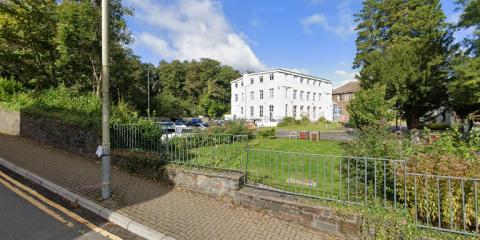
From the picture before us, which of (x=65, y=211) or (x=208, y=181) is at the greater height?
(x=208, y=181)

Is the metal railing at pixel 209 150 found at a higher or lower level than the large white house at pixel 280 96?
lower

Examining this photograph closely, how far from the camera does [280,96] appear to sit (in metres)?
45.4

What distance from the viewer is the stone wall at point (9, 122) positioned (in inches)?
506

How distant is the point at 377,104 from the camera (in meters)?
15.4

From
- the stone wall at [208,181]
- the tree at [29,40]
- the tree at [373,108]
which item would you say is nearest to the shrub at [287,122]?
the tree at [373,108]

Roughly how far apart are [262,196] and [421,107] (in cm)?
2906

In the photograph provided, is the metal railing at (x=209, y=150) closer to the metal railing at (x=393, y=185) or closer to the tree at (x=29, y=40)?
the metal railing at (x=393, y=185)

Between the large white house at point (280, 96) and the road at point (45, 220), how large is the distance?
120 feet

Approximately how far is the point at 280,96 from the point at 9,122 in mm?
38226

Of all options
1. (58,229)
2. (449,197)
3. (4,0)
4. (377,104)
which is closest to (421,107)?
(377,104)

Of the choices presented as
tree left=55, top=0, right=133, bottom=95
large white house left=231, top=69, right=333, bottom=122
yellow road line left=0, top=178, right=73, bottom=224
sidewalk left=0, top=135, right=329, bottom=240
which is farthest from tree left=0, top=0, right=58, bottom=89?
large white house left=231, top=69, right=333, bottom=122

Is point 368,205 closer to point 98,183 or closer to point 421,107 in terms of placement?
point 98,183

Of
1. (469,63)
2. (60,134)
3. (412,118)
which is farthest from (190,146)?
(412,118)

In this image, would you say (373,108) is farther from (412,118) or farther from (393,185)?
(412,118)
